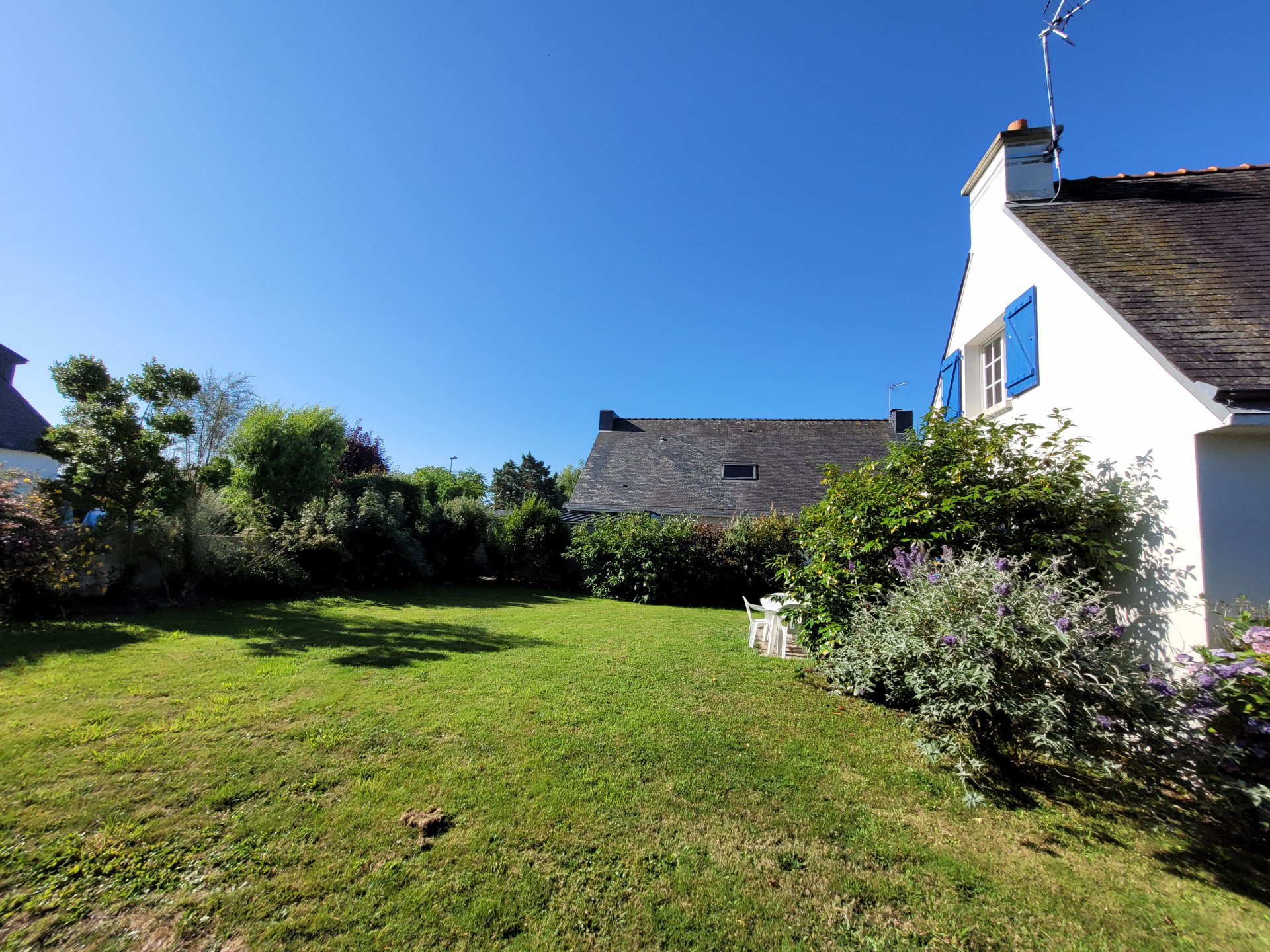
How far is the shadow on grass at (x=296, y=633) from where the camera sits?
228 inches

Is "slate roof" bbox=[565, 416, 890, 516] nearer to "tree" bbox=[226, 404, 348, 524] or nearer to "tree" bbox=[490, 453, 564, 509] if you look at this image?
"tree" bbox=[226, 404, 348, 524]

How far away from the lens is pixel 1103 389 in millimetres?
4734

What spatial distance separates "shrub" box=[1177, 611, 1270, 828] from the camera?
2635mm

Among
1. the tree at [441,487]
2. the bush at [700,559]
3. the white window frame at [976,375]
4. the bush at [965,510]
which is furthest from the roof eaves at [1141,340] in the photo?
the tree at [441,487]

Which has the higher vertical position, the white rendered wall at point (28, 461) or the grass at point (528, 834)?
the white rendered wall at point (28, 461)

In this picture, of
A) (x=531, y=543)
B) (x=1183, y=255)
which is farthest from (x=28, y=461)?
(x=1183, y=255)

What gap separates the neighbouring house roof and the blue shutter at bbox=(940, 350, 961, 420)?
80.9 feet

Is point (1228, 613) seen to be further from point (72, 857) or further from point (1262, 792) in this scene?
point (72, 857)

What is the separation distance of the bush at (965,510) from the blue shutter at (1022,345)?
0.78m

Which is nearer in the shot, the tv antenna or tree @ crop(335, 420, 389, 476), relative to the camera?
the tv antenna

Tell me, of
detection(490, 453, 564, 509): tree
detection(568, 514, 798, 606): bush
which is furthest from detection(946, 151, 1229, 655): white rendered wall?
detection(490, 453, 564, 509): tree

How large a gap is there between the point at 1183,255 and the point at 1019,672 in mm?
5199

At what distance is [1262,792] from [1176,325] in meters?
3.71

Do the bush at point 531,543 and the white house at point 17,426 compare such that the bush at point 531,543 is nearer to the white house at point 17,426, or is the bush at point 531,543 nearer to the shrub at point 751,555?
the shrub at point 751,555
